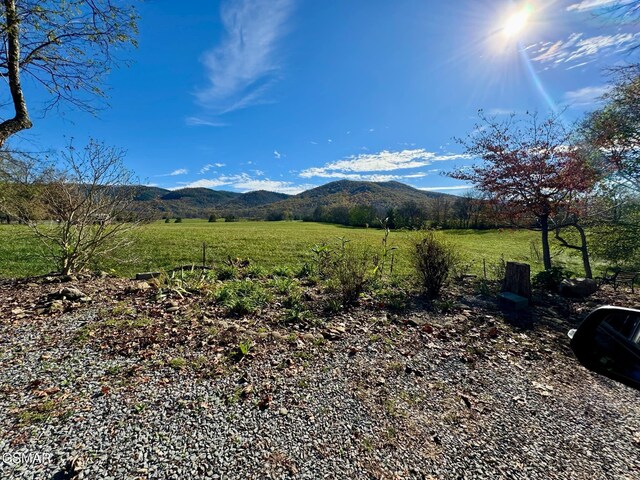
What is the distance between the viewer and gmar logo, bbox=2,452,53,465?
2086 millimetres

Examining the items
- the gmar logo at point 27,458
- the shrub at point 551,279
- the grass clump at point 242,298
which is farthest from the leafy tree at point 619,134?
the gmar logo at point 27,458

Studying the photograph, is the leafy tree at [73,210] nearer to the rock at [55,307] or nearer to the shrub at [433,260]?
the rock at [55,307]

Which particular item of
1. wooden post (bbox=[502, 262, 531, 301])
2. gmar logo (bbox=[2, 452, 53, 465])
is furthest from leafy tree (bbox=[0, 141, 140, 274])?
wooden post (bbox=[502, 262, 531, 301])

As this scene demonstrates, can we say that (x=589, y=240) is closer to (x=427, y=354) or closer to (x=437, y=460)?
(x=427, y=354)

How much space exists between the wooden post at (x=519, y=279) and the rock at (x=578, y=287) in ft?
5.41

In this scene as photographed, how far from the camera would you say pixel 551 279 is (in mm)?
7867

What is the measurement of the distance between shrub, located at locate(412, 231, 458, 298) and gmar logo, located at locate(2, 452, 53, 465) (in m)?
6.95

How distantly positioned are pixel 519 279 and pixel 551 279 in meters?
2.08

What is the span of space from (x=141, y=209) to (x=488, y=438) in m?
9.90

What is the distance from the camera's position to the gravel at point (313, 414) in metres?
2.24

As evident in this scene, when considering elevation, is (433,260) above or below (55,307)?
above

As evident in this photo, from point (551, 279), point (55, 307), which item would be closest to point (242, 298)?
point (55, 307)

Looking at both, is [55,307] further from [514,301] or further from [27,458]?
[514,301]

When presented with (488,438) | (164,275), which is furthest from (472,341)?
(164,275)
